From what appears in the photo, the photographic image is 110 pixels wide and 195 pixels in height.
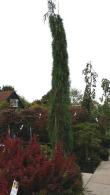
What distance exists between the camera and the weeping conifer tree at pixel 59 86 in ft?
34.0

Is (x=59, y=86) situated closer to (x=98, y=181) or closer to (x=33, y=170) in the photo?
(x=98, y=181)

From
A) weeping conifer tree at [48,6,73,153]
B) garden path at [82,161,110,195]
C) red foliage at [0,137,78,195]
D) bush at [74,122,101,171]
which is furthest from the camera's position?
bush at [74,122,101,171]

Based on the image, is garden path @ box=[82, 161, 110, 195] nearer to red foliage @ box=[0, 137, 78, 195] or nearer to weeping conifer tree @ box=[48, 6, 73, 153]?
weeping conifer tree @ box=[48, 6, 73, 153]

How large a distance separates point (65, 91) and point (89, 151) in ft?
11.6

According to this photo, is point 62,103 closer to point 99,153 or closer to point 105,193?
point 105,193

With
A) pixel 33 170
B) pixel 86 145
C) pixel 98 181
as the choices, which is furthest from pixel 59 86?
pixel 33 170

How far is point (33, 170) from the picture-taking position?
6.34m

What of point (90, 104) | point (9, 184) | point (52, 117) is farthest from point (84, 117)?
point (9, 184)

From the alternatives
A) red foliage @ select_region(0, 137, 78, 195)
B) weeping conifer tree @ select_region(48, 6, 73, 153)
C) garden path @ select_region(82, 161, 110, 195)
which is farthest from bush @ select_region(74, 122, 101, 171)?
red foliage @ select_region(0, 137, 78, 195)

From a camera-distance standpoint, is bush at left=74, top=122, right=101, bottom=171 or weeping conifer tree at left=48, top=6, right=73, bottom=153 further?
bush at left=74, top=122, right=101, bottom=171

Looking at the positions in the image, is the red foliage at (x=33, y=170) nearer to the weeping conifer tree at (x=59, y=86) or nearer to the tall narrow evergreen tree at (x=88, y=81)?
the weeping conifer tree at (x=59, y=86)

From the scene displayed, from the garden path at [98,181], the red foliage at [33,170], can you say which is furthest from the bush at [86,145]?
the red foliage at [33,170]

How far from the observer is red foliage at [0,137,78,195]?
6.20 meters

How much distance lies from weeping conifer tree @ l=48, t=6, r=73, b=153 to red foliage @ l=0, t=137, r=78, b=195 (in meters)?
3.26
